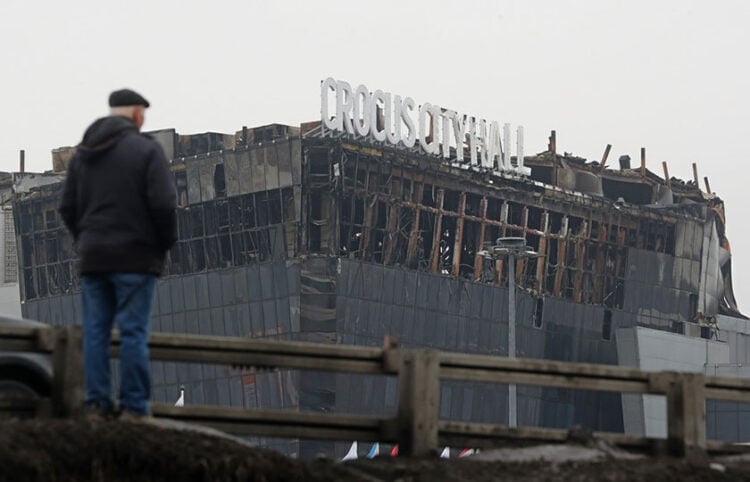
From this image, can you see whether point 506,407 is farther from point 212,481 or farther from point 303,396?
point 212,481

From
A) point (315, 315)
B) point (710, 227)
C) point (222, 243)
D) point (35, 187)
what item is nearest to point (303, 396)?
point (315, 315)

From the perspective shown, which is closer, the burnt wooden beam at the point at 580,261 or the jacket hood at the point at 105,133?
the jacket hood at the point at 105,133

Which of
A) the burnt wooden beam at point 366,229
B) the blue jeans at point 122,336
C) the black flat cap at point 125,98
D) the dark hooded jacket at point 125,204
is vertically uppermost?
the burnt wooden beam at point 366,229

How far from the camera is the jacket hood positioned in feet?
35.5

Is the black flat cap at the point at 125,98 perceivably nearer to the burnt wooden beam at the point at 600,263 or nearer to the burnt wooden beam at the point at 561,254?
the burnt wooden beam at the point at 561,254

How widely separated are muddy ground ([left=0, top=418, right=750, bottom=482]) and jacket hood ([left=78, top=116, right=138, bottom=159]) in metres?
1.65

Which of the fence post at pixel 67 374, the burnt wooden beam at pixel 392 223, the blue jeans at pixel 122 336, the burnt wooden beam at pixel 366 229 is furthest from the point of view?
the burnt wooden beam at pixel 392 223

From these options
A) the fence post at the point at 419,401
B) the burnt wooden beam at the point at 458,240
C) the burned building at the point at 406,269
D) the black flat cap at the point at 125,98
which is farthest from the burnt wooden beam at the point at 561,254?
the black flat cap at the point at 125,98

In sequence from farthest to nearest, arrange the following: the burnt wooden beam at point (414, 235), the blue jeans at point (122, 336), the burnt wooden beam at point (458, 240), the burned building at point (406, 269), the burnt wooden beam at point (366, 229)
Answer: the burnt wooden beam at point (458, 240)
the burnt wooden beam at point (414, 235)
the burnt wooden beam at point (366, 229)
the burned building at point (406, 269)
the blue jeans at point (122, 336)

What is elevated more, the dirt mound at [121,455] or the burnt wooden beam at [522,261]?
the burnt wooden beam at [522,261]

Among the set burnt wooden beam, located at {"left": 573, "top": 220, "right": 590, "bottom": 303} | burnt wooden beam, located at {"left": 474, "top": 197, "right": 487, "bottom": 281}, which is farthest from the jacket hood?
burnt wooden beam, located at {"left": 573, "top": 220, "right": 590, "bottom": 303}

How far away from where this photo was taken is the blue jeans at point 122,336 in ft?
34.9

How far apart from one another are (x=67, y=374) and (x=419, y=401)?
87.6 inches

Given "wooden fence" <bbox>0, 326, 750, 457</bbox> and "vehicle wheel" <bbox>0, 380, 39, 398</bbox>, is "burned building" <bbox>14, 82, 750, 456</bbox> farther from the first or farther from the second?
"vehicle wheel" <bbox>0, 380, 39, 398</bbox>
